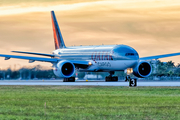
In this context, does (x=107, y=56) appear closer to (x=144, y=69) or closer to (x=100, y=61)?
(x=100, y=61)

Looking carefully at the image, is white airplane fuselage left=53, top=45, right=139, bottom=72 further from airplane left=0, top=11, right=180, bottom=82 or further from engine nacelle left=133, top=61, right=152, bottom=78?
engine nacelle left=133, top=61, right=152, bottom=78

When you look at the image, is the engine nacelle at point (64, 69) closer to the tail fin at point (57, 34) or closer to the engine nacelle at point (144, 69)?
the engine nacelle at point (144, 69)

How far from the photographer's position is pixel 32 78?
228 feet

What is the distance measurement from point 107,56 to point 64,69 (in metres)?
5.63

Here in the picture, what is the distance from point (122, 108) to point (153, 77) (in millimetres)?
58376

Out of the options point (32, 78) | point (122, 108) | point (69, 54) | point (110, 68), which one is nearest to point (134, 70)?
point (110, 68)

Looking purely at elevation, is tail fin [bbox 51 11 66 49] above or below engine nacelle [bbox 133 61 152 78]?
above

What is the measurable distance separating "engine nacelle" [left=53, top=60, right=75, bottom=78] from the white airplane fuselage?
4.01m

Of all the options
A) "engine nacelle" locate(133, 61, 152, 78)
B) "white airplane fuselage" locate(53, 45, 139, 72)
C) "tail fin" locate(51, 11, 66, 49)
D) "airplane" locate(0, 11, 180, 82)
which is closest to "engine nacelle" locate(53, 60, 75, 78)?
"airplane" locate(0, 11, 180, 82)

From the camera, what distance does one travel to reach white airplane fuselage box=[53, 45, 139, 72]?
53156 mm

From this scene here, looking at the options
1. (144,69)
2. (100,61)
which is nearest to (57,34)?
(100,61)

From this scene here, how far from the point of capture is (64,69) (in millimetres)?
54969

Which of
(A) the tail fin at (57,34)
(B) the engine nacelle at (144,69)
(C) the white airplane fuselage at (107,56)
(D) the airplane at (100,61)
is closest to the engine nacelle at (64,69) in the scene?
(D) the airplane at (100,61)

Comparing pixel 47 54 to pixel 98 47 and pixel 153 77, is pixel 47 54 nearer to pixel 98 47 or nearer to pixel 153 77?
pixel 98 47
